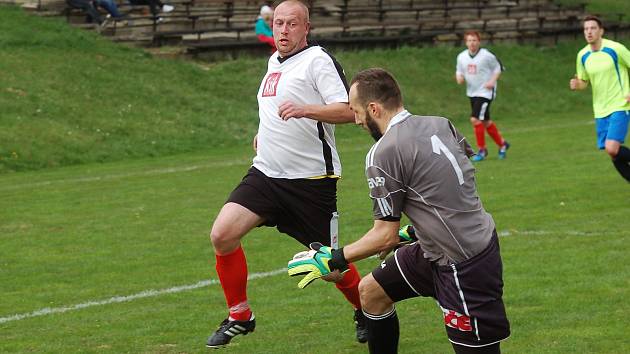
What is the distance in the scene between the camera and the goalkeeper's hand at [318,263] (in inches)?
222

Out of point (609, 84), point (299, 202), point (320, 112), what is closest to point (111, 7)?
point (609, 84)

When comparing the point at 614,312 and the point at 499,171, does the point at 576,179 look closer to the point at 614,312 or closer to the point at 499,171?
the point at 499,171

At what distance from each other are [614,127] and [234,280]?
7.43m

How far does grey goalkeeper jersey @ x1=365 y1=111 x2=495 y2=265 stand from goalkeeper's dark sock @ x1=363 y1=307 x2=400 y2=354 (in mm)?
853

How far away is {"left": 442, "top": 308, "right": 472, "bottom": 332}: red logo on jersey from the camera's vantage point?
18.4ft

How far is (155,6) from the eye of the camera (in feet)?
104

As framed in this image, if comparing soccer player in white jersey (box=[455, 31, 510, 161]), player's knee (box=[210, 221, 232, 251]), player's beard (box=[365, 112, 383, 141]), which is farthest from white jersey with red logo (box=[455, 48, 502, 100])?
player's beard (box=[365, 112, 383, 141])

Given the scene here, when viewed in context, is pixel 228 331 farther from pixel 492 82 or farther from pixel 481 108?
pixel 492 82

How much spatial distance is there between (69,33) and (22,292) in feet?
64.3

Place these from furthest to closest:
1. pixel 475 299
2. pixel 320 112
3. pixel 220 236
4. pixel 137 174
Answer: pixel 137 174 < pixel 220 236 < pixel 320 112 < pixel 475 299

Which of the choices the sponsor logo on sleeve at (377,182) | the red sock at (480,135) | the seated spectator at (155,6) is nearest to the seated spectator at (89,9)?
the seated spectator at (155,6)

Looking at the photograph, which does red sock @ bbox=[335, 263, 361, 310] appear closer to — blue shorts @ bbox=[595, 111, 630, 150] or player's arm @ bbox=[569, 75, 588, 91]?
player's arm @ bbox=[569, 75, 588, 91]

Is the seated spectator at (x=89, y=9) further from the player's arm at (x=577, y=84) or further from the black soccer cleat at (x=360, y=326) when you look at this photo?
the black soccer cleat at (x=360, y=326)

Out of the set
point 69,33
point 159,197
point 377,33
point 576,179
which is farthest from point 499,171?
point 377,33
